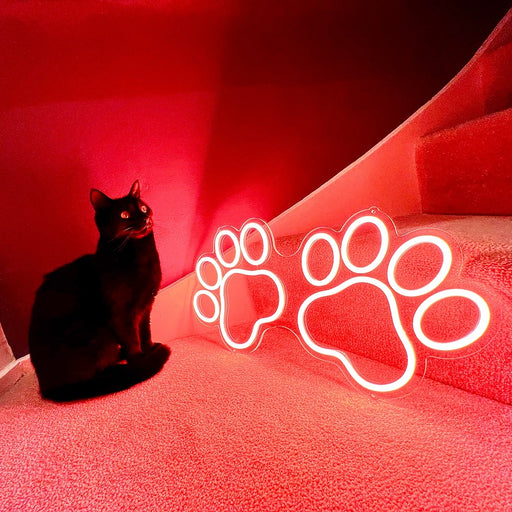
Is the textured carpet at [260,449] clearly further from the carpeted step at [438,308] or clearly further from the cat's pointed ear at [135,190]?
the cat's pointed ear at [135,190]

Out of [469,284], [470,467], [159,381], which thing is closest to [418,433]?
[470,467]

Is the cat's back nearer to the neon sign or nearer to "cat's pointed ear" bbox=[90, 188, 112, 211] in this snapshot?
"cat's pointed ear" bbox=[90, 188, 112, 211]

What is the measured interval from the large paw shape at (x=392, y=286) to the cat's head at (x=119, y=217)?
0.53 meters

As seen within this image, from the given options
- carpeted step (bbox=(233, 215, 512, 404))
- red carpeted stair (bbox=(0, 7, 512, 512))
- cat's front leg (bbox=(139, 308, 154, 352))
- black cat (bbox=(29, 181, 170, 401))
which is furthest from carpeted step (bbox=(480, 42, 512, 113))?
cat's front leg (bbox=(139, 308, 154, 352))

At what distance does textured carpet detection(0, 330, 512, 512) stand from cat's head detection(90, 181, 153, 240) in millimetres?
481

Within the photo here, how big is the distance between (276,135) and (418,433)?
3.88 ft

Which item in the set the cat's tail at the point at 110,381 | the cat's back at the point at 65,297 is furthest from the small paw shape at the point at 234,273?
the cat's back at the point at 65,297

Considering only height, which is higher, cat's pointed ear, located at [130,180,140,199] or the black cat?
cat's pointed ear, located at [130,180,140,199]

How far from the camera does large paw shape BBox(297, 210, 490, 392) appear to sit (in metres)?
0.71

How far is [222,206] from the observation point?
143 centimetres

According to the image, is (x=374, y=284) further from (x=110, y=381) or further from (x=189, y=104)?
(x=189, y=104)

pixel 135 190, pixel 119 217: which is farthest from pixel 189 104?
pixel 119 217

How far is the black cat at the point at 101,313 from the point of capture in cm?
101

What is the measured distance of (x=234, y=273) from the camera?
4.11ft
